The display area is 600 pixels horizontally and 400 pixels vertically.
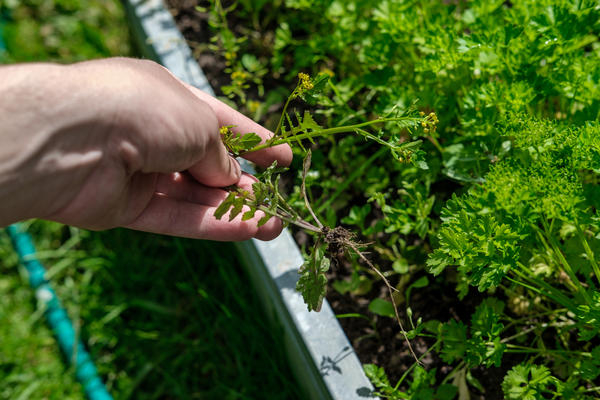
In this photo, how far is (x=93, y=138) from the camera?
1206mm

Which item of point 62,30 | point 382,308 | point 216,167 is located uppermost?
point 216,167

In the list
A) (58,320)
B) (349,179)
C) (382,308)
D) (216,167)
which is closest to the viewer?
(216,167)

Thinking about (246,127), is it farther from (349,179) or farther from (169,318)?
(169,318)

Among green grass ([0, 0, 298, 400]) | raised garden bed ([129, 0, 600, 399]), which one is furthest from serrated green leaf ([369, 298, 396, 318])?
green grass ([0, 0, 298, 400])

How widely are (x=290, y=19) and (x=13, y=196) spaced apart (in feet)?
5.31

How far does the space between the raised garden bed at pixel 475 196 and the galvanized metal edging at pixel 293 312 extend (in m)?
0.12

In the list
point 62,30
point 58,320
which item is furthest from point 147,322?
point 62,30

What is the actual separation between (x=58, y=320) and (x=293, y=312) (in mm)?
1255

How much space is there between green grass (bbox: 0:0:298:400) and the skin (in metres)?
0.87

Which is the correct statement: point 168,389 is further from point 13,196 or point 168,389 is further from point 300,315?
point 13,196

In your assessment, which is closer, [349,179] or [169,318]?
[349,179]

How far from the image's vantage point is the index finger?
62.8 inches

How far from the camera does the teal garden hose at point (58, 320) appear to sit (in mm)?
2230

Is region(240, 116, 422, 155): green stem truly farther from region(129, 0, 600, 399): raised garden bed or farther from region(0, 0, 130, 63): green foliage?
region(0, 0, 130, 63): green foliage
